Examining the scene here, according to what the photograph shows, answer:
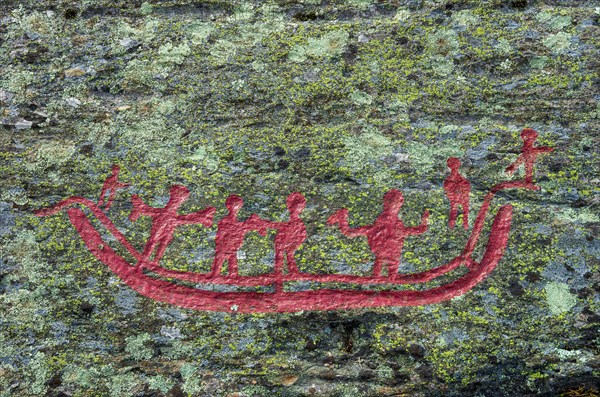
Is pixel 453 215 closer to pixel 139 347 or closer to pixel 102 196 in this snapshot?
pixel 139 347

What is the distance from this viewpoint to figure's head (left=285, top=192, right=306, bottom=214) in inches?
106

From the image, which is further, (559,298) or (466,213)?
(466,213)

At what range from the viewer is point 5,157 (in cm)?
287

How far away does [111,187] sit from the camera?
279 centimetres

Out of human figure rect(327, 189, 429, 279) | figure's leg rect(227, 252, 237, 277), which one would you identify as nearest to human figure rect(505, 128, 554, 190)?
human figure rect(327, 189, 429, 279)

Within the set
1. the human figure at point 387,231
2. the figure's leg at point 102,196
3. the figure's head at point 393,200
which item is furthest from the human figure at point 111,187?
the figure's head at point 393,200

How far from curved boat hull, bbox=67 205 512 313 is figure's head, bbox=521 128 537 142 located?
36 centimetres

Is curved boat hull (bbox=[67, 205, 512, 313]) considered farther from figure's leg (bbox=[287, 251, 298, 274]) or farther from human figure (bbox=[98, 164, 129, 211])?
human figure (bbox=[98, 164, 129, 211])

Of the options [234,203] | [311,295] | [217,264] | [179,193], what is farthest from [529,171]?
[179,193]

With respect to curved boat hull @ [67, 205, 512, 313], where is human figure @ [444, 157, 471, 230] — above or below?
above

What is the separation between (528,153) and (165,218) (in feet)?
5.32

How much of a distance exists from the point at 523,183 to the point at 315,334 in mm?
1112

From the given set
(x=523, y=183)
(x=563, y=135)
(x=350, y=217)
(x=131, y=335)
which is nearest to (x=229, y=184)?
(x=350, y=217)

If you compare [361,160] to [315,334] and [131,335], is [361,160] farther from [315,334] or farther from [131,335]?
[131,335]
